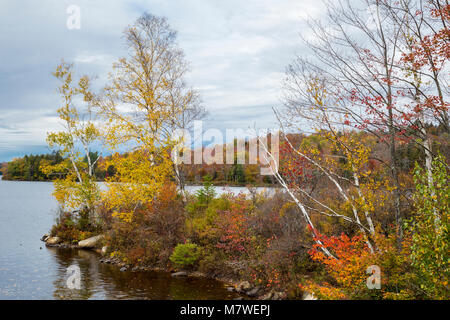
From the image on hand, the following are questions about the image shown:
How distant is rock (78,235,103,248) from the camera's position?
2166 centimetres

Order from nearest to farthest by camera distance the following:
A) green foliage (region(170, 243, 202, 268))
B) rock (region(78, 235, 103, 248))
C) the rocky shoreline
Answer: the rocky shoreline < green foliage (region(170, 243, 202, 268)) < rock (region(78, 235, 103, 248))

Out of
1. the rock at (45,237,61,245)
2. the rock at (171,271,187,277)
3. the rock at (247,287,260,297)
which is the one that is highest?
the rock at (45,237,61,245)

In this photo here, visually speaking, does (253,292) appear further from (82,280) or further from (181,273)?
(82,280)

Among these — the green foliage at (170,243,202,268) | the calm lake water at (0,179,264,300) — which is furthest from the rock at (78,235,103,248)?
the green foliage at (170,243,202,268)

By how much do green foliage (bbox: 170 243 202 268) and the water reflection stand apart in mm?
760

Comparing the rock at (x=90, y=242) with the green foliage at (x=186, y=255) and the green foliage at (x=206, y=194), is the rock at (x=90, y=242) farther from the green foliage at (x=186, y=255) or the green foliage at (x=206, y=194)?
the green foliage at (x=186, y=255)

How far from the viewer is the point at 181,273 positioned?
16.0 metres

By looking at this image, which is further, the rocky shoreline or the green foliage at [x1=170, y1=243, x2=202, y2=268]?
the green foliage at [x1=170, y1=243, x2=202, y2=268]

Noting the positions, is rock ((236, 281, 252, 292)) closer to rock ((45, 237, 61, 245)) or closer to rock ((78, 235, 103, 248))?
rock ((78, 235, 103, 248))

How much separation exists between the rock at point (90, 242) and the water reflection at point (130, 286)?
3766 mm

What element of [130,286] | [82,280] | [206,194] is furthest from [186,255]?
[82,280]

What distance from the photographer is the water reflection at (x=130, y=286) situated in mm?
12977
